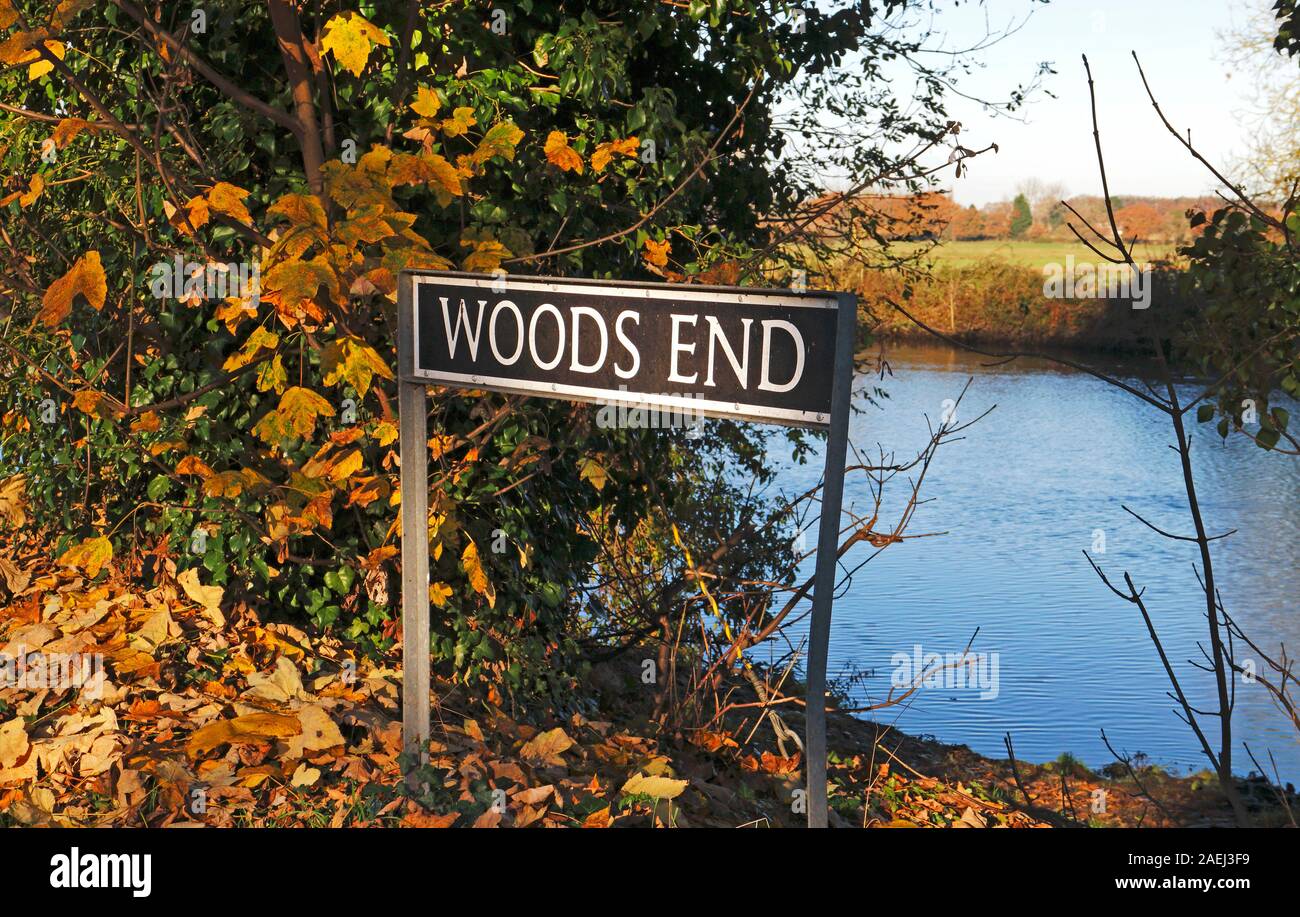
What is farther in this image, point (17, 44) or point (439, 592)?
point (439, 592)

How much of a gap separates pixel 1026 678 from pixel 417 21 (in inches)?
447

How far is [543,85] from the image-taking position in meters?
6.30

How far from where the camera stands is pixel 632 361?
332cm

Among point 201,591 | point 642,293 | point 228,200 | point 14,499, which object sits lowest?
point 201,591

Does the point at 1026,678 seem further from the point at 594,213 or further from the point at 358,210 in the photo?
the point at 358,210

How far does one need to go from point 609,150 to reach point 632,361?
2774 mm

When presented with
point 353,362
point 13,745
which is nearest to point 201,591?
point 13,745

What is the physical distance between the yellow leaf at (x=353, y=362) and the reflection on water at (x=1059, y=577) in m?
5.76

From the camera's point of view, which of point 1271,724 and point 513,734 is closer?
point 513,734

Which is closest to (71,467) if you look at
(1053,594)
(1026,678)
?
(1026,678)

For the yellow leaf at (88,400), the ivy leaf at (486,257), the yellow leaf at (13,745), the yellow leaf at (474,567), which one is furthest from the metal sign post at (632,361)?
the yellow leaf at (88,400)

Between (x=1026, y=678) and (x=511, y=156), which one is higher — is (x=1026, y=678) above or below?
below

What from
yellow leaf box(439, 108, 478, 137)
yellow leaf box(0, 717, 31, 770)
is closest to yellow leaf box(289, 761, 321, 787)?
yellow leaf box(0, 717, 31, 770)

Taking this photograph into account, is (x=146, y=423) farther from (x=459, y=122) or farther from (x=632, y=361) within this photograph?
(x=632, y=361)
